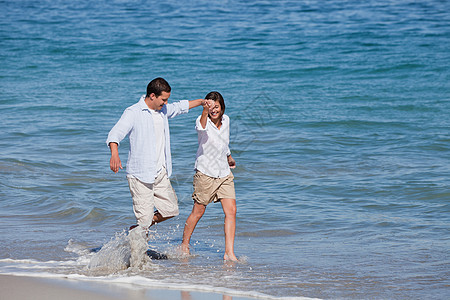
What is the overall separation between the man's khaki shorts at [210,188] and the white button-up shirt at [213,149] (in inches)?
1.9

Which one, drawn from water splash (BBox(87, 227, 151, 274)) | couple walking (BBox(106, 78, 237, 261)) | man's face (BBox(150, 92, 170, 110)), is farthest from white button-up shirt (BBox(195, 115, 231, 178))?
water splash (BBox(87, 227, 151, 274))

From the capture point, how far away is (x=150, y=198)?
5422mm

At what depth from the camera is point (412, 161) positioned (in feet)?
32.9

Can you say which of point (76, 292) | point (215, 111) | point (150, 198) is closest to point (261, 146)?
point (215, 111)

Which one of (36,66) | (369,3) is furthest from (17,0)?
(369,3)

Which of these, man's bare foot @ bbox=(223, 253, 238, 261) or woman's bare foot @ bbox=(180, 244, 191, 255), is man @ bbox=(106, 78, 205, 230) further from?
man's bare foot @ bbox=(223, 253, 238, 261)

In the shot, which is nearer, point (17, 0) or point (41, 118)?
point (41, 118)

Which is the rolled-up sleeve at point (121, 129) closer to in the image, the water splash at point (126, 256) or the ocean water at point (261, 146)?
the water splash at point (126, 256)

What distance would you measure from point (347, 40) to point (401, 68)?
4.02 m

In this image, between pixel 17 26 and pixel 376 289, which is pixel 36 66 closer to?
pixel 17 26

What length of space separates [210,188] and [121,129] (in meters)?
1.04

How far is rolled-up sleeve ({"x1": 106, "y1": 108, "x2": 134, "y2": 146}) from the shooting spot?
16.8 feet

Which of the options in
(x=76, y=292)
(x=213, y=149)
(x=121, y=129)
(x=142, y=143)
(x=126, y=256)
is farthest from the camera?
(x=213, y=149)

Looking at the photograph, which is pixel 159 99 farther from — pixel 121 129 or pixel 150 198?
pixel 150 198
